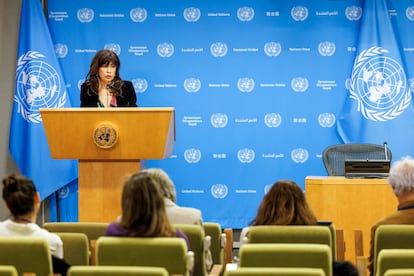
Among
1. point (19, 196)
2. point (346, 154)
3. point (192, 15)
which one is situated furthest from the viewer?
point (192, 15)

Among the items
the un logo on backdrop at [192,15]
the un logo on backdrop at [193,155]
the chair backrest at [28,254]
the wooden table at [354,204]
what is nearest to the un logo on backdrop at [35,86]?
the un logo on backdrop at [193,155]

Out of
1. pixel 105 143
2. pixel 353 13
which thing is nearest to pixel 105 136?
pixel 105 143

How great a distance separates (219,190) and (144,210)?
5.51 meters

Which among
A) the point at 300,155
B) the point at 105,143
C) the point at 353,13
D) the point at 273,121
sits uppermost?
the point at 353,13

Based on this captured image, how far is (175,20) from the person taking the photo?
9.81 meters

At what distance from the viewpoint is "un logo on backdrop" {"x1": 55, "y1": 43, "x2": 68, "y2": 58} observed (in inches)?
388

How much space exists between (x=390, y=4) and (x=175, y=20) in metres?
2.63

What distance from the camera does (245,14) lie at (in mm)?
9742

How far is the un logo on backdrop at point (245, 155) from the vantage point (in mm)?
9742

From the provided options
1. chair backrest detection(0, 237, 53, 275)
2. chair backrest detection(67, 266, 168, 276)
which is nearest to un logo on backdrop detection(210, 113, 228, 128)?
chair backrest detection(0, 237, 53, 275)

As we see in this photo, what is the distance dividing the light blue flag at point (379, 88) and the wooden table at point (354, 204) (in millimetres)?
2687

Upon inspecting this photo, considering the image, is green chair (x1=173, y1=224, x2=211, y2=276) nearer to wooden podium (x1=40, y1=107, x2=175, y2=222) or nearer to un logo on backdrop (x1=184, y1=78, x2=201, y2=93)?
wooden podium (x1=40, y1=107, x2=175, y2=222)

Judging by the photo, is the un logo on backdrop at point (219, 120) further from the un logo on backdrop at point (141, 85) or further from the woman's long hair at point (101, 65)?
the woman's long hair at point (101, 65)

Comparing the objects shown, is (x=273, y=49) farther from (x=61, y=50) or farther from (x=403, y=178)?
(x=403, y=178)
